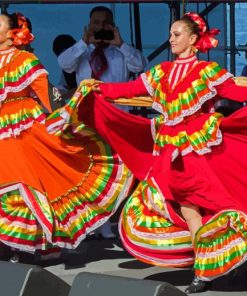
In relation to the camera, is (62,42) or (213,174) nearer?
(213,174)

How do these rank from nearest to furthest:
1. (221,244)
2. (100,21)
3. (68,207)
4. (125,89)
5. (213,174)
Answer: (221,244) → (213,174) → (125,89) → (68,207) → (100,21)

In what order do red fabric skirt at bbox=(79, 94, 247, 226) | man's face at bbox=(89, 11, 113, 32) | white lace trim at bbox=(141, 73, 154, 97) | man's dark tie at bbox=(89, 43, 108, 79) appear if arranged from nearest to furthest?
red fabric skirt at bbox=(79, 94, 247, 226) < white lace trim at bbox=(141, 73, 154, 97) < man's face at bbox=(89, 11, 113, 32) < man's dark tie at bbox=(89, 43, 108, 79)

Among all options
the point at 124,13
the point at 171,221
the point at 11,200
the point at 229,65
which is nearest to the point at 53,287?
the point at 171,221

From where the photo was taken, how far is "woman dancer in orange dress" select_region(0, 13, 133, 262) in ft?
23.7

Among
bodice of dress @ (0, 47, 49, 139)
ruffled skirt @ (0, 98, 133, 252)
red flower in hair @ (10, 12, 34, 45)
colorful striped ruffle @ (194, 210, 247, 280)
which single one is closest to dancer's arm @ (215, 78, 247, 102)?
colorful striped ruffle @ (194, 210, 247, 280)

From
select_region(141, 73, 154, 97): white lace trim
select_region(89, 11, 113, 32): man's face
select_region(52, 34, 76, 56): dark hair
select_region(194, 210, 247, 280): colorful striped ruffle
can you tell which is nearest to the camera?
select_region(194, 210, 247, 280): colorful striped ruffle

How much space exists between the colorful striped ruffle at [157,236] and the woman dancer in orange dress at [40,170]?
0.58m

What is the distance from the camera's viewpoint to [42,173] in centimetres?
733

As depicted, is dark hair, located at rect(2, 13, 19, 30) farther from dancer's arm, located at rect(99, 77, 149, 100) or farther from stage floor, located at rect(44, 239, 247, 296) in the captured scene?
stage floor, located at rect(44, 239, 247, 296)

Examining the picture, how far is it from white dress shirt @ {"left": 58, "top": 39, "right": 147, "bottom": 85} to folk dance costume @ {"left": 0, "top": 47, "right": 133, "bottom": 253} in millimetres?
1057

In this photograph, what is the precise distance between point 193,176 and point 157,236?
0.44 metres

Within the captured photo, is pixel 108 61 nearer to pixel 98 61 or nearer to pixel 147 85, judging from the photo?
pixel 98 61

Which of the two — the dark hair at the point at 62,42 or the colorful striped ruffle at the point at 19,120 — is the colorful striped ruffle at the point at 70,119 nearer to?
the colorful striped ruffle at the point at 19,120

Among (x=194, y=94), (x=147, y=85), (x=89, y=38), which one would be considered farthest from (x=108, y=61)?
(x=194, y=94)
